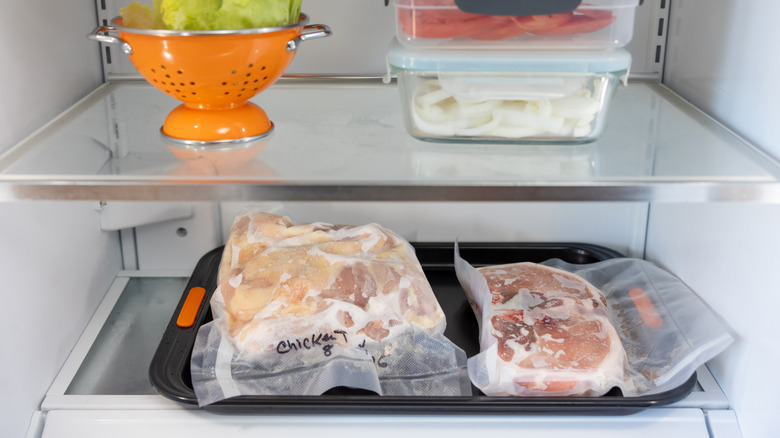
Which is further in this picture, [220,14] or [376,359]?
[376,359]

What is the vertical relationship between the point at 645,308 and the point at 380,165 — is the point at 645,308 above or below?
below

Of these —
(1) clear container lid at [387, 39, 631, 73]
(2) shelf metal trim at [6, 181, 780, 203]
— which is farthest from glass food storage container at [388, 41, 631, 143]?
(2) shelf metal trim at [6, 181, 780, 203]

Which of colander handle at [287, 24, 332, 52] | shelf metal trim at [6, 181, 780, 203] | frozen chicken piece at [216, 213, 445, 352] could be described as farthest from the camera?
frozen chicken piece at [216, 213, 445, 352]

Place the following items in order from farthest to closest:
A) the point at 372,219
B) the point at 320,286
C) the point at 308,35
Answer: the point at 372,219, the point at 320,286, the point at 308,35

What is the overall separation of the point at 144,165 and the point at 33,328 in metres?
0.28

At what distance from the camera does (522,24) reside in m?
A: 0.75

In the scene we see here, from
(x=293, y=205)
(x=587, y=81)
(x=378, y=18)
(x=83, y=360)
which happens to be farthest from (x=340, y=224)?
(x=587, y=81)

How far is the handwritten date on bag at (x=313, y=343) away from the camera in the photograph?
885 mm

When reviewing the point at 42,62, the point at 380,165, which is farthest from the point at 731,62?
the point at 42,62

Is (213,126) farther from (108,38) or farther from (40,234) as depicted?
(40,234)

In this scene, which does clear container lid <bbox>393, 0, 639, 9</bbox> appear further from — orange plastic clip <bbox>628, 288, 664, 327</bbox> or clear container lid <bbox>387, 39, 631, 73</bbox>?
orange plastic clip <bbox>628, 288, 664, 327</bbox>

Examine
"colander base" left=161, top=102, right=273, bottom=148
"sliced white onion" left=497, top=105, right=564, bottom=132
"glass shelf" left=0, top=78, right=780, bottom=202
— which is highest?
"sliced white onion" left=497, top=105, right=564, bottom=132

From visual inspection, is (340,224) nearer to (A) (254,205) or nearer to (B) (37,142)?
(A) (254,205)

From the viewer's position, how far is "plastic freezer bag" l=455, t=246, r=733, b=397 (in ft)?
2.80
